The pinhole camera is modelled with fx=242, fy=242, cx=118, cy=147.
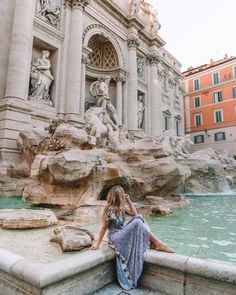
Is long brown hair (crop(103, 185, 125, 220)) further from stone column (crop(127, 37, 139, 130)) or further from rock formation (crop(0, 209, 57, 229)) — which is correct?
stone column (crop(127, 37, 139, 130))

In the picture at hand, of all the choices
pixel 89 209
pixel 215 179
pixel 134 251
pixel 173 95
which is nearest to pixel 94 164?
pixel 89 209

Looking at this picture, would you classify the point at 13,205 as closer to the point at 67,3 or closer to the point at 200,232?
the point at 200,232

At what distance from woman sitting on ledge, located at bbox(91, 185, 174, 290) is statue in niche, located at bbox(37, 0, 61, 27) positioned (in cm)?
1221

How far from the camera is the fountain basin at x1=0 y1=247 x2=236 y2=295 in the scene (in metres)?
1.64

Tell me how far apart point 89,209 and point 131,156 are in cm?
327

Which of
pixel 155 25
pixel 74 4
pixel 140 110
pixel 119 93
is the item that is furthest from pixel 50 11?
pixel 155 25

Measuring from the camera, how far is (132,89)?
16.5 metres

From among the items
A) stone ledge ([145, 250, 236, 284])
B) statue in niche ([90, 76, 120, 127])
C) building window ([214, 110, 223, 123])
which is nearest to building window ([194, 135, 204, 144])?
building window ([214, 110, 223, 123])

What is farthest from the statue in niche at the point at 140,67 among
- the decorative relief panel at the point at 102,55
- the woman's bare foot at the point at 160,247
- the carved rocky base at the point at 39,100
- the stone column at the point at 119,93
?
the woman's bare foot at the point at 160,247

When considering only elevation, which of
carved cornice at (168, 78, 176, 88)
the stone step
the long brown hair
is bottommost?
the stone step

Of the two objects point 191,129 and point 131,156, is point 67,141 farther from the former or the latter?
point 191,129

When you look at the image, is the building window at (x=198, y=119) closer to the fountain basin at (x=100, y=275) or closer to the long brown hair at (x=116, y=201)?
the long brown hair at (x=116, y=201)

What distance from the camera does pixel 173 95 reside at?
2558 cm

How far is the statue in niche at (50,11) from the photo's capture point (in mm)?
11848
